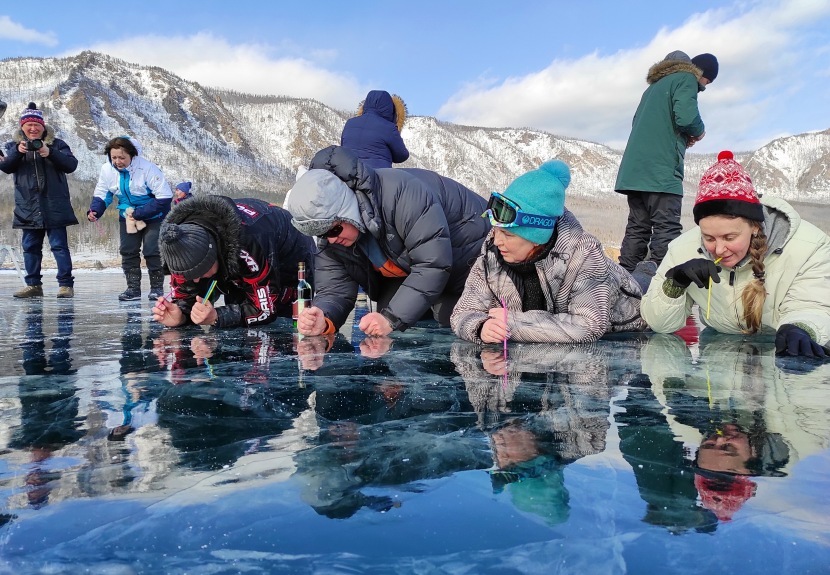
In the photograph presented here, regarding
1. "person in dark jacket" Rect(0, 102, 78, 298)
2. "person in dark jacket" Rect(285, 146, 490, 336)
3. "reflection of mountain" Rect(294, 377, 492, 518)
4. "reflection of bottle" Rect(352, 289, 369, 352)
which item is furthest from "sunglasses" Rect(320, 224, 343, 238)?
"person in dark jacket" Rect(0, 102, 78, 298)

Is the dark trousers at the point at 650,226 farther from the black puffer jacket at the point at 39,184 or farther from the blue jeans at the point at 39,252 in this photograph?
the blue jeans at the point at 39,252

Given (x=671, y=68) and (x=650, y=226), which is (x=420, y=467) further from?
(x=671, y=68)

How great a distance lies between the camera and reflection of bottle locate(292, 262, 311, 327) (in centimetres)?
389

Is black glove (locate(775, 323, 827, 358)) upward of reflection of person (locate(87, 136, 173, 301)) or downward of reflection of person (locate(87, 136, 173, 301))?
downward

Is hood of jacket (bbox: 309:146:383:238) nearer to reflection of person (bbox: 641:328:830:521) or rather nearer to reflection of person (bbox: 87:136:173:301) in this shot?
reflection of person (bbox: 641:328:830:521)

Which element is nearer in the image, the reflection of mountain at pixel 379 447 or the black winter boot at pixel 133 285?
the reflection of mountain at pixel 379 447

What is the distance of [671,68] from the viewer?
16.5 feet

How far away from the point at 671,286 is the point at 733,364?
1.91 feet

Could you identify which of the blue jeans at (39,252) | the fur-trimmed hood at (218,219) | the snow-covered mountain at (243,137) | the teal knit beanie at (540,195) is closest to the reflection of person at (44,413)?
the fur-trimmed hood at (218,219)

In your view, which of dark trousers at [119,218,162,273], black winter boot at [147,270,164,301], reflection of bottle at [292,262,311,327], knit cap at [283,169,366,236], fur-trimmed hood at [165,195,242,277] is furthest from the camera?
black winter boot at [147,270,164,301]

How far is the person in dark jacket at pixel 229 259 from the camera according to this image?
3.57 meters

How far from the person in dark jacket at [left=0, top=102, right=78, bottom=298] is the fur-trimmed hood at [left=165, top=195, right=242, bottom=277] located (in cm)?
350

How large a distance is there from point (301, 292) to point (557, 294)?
166 cm

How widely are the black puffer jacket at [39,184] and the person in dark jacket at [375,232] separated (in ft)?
14.0
